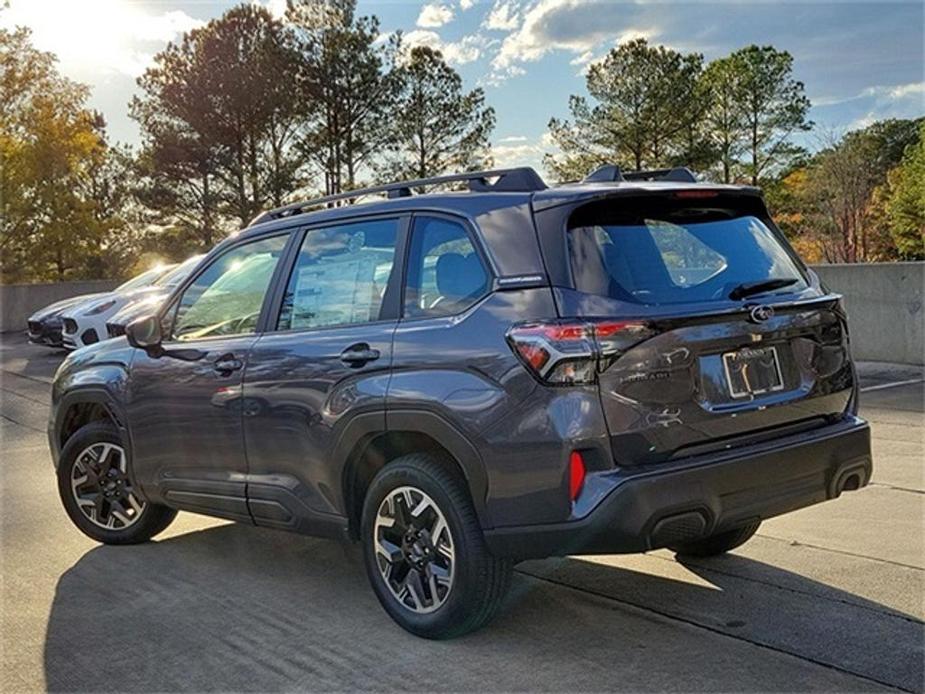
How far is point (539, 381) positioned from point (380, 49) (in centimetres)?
4550

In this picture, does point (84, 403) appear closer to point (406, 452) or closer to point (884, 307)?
point (406, 452)

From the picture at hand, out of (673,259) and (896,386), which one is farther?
(896,386)

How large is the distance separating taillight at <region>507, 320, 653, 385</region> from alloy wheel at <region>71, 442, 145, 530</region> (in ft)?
10.2

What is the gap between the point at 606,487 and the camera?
3369 millimetres

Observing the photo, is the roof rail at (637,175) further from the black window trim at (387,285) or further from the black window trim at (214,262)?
the black window trim at (214,262)

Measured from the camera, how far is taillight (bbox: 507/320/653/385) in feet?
11.2

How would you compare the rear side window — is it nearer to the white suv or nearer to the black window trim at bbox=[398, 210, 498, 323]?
the black window trim at bbox=[398, 210, 498, 323]

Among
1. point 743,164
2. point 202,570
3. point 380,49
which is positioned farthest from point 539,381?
point 743,164

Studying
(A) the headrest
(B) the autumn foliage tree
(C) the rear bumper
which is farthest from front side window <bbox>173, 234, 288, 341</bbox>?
(B) the autumn foliage tree

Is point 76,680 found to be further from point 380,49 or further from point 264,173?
point 380,49

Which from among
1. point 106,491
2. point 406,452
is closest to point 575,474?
point 406,452

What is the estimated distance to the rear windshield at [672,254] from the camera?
358 cm

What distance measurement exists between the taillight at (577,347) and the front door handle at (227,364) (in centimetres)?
177

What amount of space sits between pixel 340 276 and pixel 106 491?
2.26 meters
